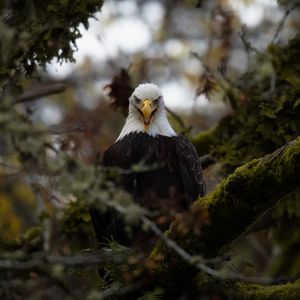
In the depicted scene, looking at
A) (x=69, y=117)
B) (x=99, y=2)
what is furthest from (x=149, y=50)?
(x=99, y=2)

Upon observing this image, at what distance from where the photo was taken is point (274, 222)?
6602 mm

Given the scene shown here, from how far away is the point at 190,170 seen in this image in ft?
19.5

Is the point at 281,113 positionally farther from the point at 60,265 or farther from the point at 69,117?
the point at 60,265

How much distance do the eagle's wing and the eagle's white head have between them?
295 mm

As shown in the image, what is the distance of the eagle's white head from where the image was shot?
20.5 ft

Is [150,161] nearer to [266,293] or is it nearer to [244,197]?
[266,293]

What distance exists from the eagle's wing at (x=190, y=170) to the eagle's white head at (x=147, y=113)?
0.29 metres

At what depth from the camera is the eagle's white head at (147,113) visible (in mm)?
6242

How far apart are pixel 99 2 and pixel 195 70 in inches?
280

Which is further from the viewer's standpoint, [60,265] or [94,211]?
[94,211]

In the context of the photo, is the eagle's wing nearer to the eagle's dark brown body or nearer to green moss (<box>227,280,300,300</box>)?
the eagle's dark brown body

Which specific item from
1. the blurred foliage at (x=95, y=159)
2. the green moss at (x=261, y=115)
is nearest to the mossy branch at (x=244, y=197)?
the blurred foliage at (x=95, y=159)

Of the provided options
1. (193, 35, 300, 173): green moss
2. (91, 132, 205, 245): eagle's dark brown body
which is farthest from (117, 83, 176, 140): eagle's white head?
(193, 35, 300, 173): green moss

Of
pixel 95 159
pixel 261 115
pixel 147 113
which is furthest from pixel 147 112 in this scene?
pixel 261 115
